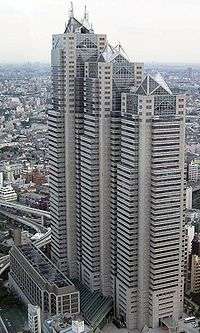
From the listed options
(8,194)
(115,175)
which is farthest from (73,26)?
(8,194)

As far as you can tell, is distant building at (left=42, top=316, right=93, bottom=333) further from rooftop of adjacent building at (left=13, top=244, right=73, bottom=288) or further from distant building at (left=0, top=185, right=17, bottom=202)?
distant building at (left=0, top=185, right=17, bottom=202)

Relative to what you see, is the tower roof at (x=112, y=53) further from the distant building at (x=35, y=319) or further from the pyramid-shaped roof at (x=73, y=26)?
the distant building at (x=35, y=319)

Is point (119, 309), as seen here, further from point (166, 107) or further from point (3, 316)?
point (166, 107)

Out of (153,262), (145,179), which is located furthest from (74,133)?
(153,262)

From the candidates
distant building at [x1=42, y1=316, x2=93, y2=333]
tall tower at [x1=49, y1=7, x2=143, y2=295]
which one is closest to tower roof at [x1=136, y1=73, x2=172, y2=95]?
tall tower at [x1=49, y1=7, x2=143, y2=295]

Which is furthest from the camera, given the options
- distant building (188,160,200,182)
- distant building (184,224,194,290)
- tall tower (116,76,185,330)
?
distant building (188,160,200,182)
